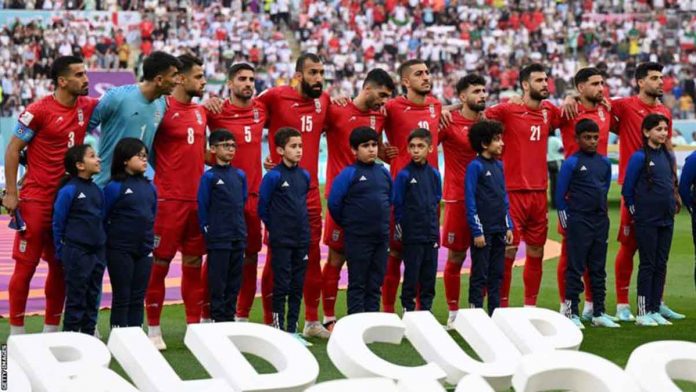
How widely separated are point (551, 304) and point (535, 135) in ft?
6.48

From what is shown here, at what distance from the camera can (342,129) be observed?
38.8ft

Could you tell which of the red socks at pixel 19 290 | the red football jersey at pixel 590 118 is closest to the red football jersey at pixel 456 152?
the red football jersey at pixel 590 118

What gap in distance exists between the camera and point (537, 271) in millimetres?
12375

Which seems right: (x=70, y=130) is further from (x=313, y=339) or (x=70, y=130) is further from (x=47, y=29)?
(x=47, y=29)

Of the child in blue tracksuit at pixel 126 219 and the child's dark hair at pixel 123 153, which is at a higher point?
the child's dark hair at pixel 123 153

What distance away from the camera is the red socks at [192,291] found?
11008 mm

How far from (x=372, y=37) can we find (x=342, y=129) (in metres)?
27.5

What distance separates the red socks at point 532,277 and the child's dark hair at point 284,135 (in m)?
2.61

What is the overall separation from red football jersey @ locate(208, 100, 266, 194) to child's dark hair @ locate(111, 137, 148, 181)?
43.8 inches

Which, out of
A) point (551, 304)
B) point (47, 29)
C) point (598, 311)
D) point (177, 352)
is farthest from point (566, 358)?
point (47, 29)

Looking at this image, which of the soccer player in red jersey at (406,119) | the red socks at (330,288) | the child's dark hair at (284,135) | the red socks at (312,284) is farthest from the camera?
the soccer player in red jersey at (406,119)

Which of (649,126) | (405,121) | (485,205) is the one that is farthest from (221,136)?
(649,126)

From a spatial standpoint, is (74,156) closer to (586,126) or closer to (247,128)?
(247,128)

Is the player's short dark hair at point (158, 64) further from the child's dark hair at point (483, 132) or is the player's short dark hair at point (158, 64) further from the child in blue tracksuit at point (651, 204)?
the child in blue tracksuit at point (651, 204)
